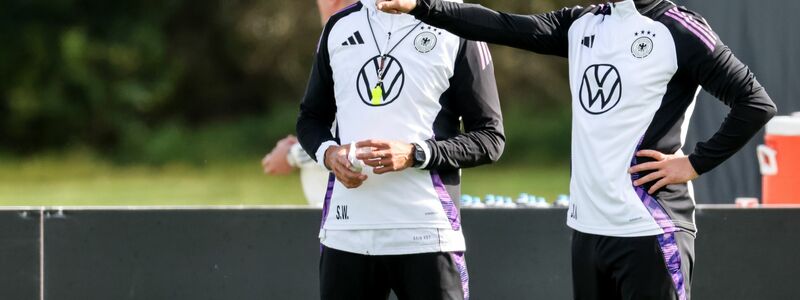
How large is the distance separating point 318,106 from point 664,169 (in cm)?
113

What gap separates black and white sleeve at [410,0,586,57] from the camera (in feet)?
12.8

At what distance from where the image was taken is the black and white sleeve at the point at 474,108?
3.97 metres

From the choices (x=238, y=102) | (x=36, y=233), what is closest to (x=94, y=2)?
(x=238, y=102)

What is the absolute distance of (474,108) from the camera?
402 cm

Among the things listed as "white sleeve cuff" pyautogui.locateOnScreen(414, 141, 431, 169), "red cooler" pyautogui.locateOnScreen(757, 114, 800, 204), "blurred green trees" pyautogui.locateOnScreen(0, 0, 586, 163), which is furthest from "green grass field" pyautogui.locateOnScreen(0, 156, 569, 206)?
"white sleeve cuff" pyautogui.locateOnScreen(414, 141, 431, 169)

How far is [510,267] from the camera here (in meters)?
5.28

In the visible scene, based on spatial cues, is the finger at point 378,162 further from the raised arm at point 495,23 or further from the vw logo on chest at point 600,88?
the vw logo on chest at point 600,88

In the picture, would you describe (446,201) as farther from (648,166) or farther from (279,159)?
(279,159)

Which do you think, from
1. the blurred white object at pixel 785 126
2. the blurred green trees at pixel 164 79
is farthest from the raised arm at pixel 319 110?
the blurred green trees at pixel 164 79

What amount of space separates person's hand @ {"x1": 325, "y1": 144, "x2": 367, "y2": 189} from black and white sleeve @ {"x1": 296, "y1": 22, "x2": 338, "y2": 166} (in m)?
0.20

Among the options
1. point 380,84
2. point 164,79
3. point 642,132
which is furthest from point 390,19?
point 164,79

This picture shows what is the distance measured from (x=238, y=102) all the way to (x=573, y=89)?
21.2 meters

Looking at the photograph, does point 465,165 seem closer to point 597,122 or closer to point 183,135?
point 597,122

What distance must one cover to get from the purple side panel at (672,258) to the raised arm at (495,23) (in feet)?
2.30
